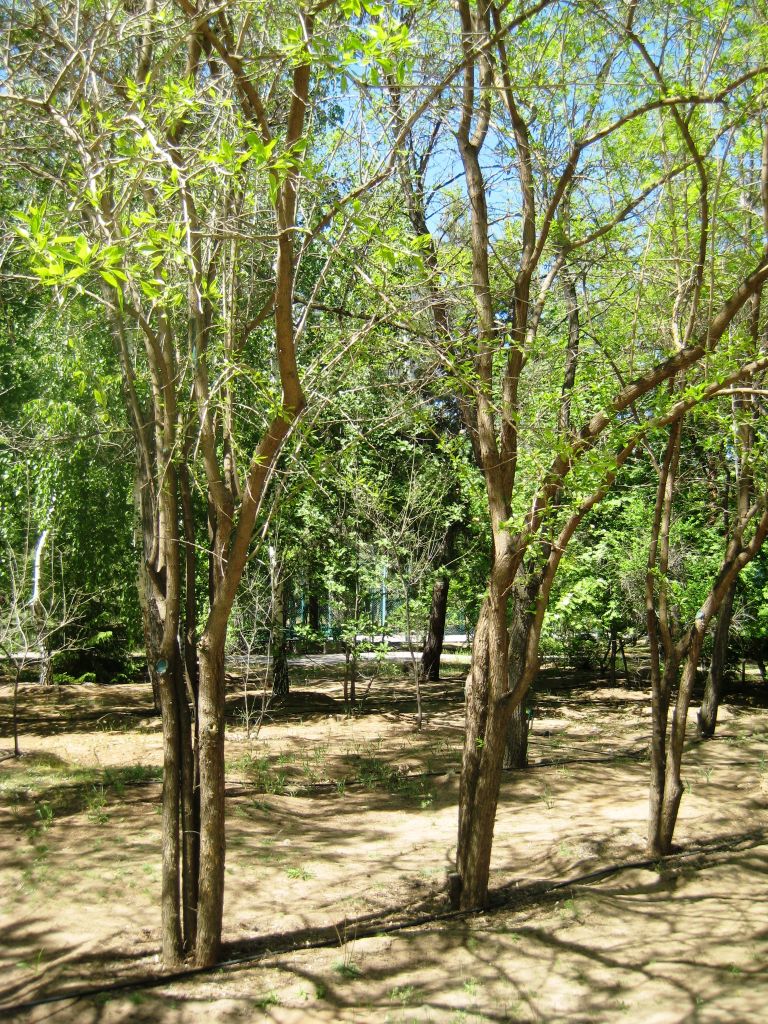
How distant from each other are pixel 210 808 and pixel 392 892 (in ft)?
6.51

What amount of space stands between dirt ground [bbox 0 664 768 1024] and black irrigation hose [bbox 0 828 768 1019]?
25 mm

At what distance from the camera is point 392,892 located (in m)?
6.19

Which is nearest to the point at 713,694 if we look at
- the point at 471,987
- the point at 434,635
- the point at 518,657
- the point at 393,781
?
the point at 518,657

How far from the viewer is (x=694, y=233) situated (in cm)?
598

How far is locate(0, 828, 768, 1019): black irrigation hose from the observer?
14.8ft

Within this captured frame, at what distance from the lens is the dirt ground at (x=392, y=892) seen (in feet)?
14.9

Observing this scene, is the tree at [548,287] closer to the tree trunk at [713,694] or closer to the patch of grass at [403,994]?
the patch of grass at [403,994]

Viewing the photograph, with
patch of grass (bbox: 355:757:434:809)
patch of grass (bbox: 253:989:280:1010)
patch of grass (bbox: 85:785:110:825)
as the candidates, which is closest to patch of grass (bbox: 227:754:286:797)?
patch of grass (bbox: 355:757:434:809)

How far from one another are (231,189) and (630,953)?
4.74 m

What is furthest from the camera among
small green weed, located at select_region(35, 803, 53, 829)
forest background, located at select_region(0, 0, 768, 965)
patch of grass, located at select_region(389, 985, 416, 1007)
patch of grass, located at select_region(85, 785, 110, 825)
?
patch of grass, located at select_region(85, 785, 110, 825)

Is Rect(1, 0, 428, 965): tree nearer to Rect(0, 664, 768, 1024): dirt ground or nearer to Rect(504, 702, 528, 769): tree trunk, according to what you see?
Rect(0, 664, 768, 1024): dirt ground

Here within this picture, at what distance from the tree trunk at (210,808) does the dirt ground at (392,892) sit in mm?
216

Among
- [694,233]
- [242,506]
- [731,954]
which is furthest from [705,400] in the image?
[731,954]

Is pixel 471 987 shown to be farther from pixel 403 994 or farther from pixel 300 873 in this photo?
pixel 300 873
